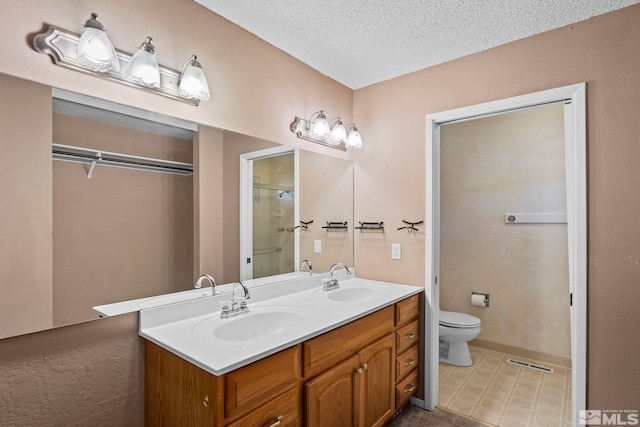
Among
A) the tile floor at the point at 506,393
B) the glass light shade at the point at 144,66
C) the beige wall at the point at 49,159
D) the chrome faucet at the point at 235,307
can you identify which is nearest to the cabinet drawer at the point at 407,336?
the tile floor at the point at 506,393

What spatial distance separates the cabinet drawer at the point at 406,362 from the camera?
77.6 inches

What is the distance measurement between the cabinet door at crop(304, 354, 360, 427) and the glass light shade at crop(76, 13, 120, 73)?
147 cm

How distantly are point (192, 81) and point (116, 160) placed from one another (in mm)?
471

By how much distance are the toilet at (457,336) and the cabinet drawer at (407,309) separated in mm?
713

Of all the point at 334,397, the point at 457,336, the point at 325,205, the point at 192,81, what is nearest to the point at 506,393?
the point at 457,336

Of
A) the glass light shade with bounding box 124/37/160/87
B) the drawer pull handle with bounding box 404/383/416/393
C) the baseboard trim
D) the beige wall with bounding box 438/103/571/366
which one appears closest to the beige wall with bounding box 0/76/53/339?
the glass light shade with bounding box 124/37/160/87

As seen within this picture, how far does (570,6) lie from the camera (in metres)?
1.59

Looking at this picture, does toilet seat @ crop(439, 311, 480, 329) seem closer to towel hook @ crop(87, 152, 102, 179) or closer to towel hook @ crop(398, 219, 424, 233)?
towel hook @ crop(398, 219, 424, 233)

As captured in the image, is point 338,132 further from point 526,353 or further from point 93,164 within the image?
point 526,353

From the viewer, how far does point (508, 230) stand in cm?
297

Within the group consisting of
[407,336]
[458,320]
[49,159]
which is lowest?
[458,320]

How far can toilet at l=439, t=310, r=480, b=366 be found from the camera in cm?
268

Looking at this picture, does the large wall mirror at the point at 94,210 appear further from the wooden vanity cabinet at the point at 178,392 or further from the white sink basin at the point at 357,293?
the white sink basin at the point at 357,293

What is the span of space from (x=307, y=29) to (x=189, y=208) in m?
1.16
